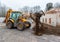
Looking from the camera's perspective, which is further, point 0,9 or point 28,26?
point 0,9

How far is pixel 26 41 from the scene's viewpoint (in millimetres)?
7066

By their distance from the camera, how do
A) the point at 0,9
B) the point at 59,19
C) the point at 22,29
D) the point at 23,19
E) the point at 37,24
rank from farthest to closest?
the point at 0,9 < the point at 59,19 < the point at 23,19 < the point at 22,29 < the point at 37,24

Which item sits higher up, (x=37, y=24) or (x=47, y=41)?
(x=37, y=24)

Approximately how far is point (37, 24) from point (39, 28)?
36 centimetres

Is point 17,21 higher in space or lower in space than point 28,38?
higher

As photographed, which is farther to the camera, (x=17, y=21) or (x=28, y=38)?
(x=17, y=21)

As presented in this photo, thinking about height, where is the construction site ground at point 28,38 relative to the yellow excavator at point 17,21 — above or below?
below

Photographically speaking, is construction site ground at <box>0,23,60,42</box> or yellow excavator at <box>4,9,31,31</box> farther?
yellow excavator at <box>4,9,31,31</box>

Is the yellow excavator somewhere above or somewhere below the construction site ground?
above

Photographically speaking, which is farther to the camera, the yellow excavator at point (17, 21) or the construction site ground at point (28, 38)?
the yellow excavator at point (17, 21)

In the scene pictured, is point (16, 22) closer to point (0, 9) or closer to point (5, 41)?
point (5, 41)

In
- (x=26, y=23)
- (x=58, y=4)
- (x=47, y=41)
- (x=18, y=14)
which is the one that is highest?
(x=58, y=4)

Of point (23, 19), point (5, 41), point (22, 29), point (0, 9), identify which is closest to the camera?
point (5, 41)

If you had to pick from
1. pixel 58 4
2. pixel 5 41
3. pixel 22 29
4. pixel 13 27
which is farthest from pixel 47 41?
→ pixel 58 4
